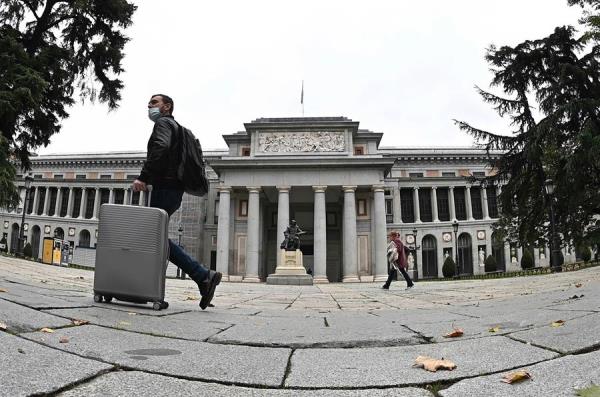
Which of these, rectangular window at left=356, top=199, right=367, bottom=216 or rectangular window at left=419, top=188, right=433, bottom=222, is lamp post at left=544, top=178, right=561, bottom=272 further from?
rectangular window at left=419, top=188, right=433, bottom=222

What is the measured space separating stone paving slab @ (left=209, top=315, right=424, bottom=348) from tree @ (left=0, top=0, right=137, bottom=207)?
11.0 m

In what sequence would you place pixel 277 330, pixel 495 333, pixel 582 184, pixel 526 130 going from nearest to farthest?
pixel 495 333
pixel 277 330
pixel 582 184
pixel 526 130

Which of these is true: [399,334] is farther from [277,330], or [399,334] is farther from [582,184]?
[582,184]

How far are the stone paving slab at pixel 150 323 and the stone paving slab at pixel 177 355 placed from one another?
0.73 ft

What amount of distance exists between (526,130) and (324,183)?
17.3 m

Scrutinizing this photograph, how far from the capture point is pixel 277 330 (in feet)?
12.0

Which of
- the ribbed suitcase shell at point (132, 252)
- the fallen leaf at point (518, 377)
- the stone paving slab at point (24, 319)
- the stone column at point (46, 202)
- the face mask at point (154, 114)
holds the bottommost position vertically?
the fallen leaf at point (518, 377)

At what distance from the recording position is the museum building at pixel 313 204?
3634 centimetres

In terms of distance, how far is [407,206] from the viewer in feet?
187

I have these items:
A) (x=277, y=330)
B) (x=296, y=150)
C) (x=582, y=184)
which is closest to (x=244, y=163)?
(x=296, y=150)

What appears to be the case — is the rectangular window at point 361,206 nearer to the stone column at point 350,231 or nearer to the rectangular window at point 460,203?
the stone column at point 350,231

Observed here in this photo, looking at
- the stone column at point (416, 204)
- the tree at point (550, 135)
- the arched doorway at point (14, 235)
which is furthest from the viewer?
the arched doorway at point (14, 235)

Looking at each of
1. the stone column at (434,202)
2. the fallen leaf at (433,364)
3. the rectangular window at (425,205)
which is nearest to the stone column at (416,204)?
the rectangular window at (425,205)

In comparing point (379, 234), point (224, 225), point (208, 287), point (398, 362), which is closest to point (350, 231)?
point (379, 234)
